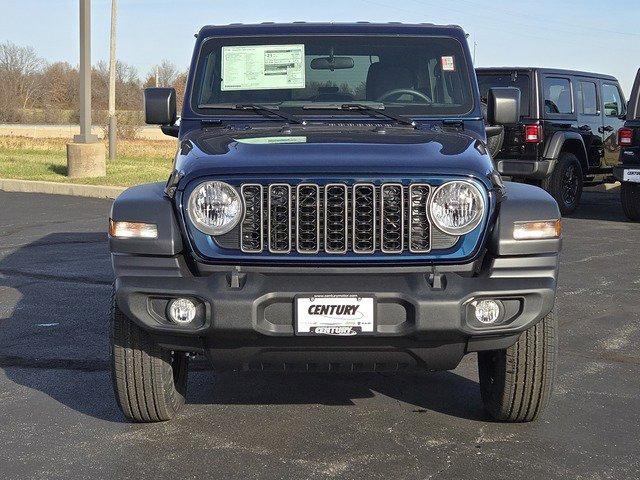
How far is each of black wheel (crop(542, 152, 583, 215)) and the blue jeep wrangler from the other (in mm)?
9638

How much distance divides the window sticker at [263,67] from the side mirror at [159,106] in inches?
14.8

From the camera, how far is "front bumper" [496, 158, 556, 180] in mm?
13844

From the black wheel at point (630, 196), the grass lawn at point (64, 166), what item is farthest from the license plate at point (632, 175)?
the grass lawn at point (64, 166)

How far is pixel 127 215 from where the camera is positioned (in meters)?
4.34

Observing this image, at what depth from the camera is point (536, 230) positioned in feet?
14.2

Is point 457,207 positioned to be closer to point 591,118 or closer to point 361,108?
point 361,108

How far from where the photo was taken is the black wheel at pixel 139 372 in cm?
448

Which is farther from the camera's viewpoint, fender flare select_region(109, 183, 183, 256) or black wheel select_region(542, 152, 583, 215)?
black wheel select_region(542, 152, 583, 215)

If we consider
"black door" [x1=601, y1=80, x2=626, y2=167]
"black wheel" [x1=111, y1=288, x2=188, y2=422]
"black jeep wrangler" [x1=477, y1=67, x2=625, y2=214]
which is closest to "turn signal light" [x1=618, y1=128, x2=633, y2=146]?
"black jeep wrangler" [x1=477, y1=67, x2=625, y2=214]

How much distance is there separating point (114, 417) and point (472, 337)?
1768 millimetres

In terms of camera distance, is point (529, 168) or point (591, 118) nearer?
point (529, 168)

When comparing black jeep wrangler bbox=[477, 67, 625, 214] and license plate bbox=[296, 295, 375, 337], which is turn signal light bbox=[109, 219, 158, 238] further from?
black jeep wrangler bbox=[477, 67, 625, 214]

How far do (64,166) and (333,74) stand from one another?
1660cm

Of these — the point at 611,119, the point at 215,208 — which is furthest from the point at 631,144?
the point at 215,208
